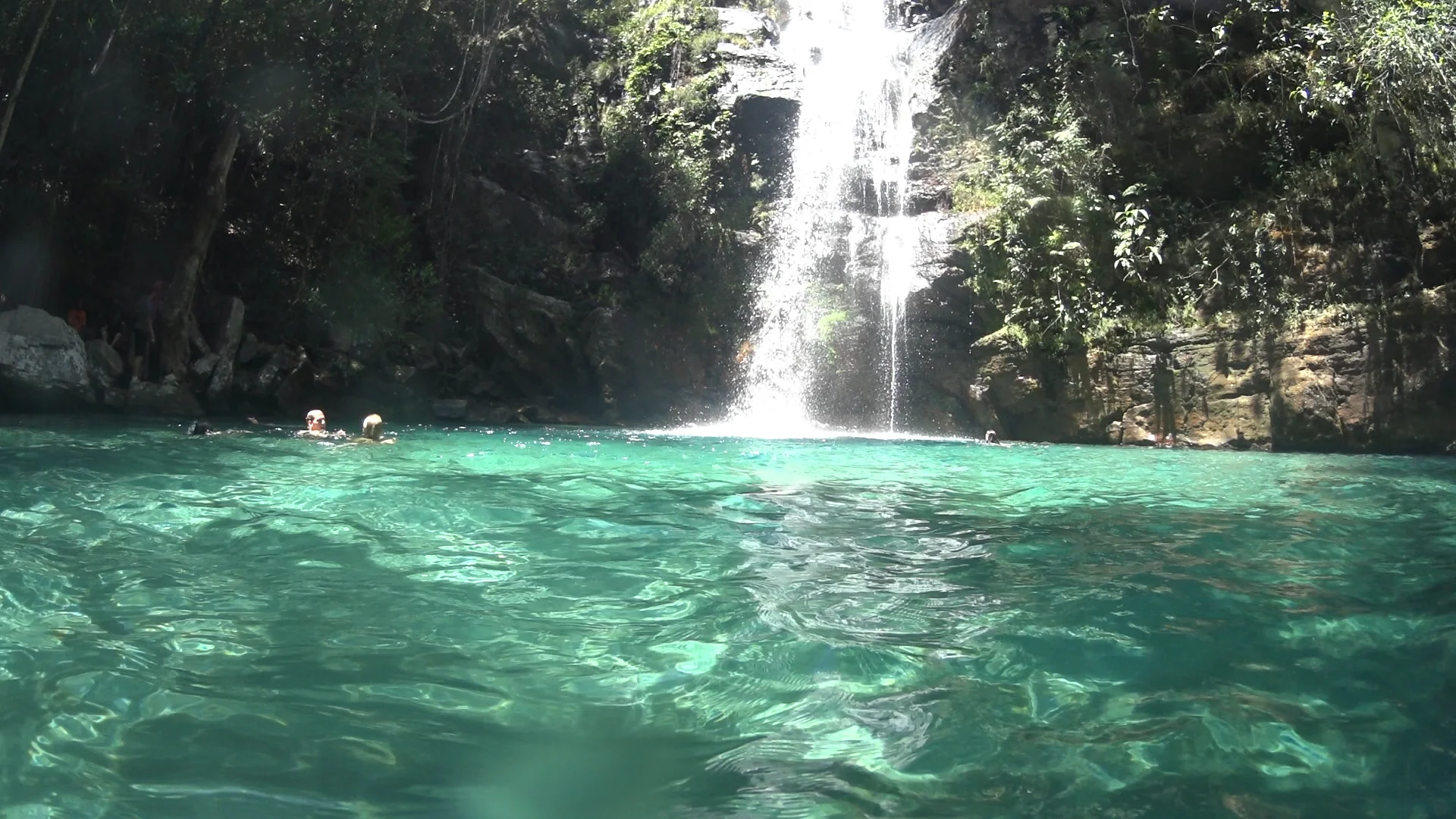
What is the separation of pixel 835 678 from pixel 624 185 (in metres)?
19.2

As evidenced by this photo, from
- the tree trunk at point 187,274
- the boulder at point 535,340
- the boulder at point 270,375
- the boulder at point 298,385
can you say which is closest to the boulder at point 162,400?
the tree trunk at point 187,274

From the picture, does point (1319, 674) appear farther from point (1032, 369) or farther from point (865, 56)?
point (865, 56)

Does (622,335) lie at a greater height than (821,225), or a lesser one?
lesser

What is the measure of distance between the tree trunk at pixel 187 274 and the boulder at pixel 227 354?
1.74 ft

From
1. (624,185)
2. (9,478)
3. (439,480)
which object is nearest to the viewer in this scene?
(9,478)

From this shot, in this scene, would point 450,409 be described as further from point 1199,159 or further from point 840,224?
point 1199,159

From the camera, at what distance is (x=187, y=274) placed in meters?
17.5

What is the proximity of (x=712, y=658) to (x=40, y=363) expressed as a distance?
51.9ft

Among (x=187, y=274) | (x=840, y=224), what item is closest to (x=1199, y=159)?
(x=840, y=224)

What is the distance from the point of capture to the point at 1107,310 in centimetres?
1677

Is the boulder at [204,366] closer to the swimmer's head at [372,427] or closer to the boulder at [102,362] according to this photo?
the boulder at [102,362]

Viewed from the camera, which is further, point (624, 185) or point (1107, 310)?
point (624, 185)

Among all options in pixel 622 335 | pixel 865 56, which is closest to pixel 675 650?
pixel 622 335

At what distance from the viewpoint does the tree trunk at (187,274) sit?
17.5 metres
